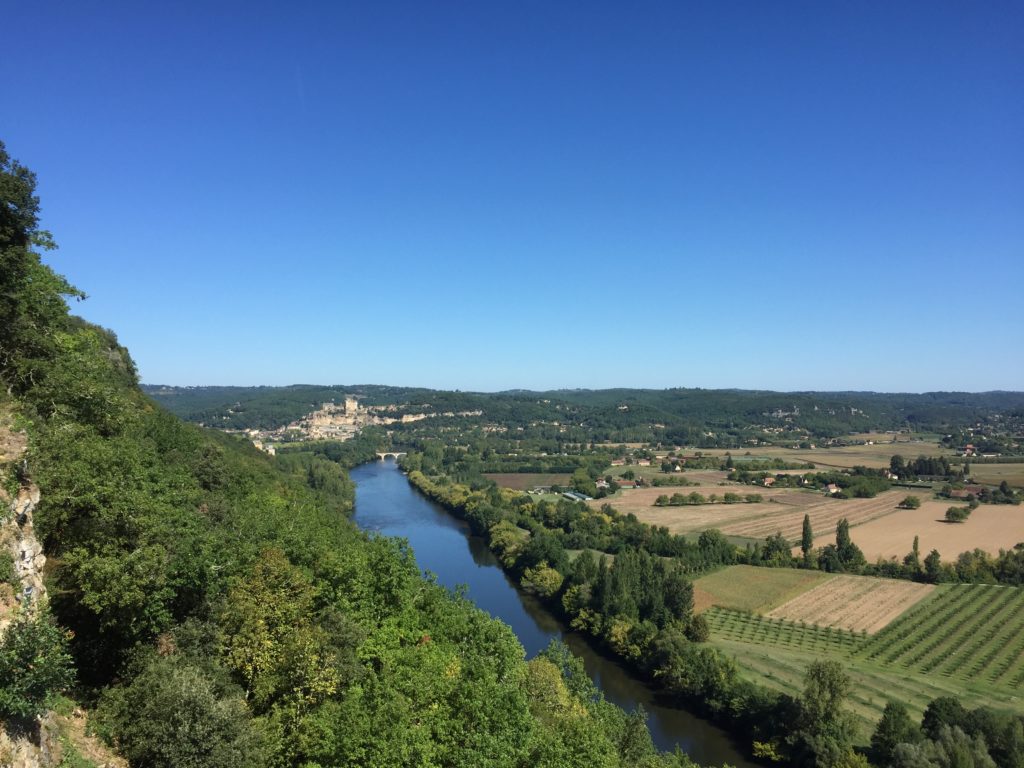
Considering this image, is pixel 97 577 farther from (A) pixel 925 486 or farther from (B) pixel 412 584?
(A) pixel 925 486

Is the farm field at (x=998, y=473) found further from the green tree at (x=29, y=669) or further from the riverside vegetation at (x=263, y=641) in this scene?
the green tree at (x=29, y=669)

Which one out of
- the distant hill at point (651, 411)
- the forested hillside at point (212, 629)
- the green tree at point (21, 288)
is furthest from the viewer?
the distant hill at point (651, 411)

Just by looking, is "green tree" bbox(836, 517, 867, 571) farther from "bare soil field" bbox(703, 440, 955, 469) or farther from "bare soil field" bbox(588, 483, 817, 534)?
"bare soil field" bbox(703, 440, 955, 469)

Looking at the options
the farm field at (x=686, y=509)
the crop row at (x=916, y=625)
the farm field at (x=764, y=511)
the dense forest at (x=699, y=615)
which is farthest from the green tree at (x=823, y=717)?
the farm field at (x=686, y=509)

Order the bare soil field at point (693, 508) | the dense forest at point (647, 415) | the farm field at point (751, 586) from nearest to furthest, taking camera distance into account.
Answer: the farm field at point (751, 586) → the bare soil field at point (693, 508) → the dense forest at point (647, 415)

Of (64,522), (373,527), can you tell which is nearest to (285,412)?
(373,527)

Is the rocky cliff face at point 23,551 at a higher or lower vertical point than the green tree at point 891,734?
higher

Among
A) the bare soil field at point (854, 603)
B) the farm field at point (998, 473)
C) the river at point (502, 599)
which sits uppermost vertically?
the farm field at point (998, 473)
